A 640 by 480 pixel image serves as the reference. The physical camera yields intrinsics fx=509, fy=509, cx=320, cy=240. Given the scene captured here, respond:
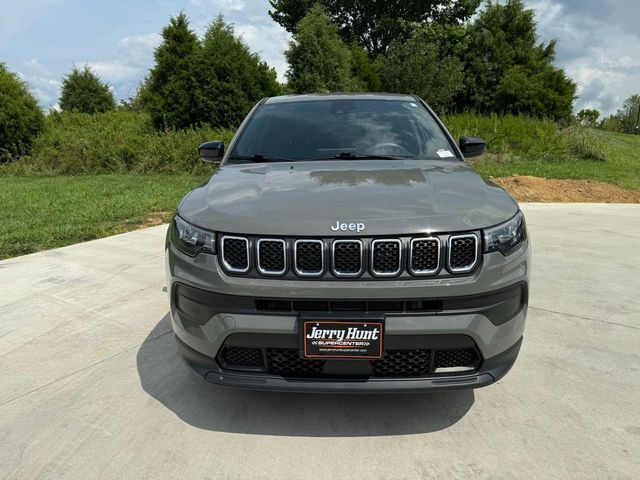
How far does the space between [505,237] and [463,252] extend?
25cm

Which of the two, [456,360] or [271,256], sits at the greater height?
[271,256]

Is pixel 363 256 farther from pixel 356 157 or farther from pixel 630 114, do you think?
pixel 630 114

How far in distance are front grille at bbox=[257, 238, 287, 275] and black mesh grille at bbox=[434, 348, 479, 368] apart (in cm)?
78

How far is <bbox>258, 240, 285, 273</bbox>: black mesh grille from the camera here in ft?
6.93

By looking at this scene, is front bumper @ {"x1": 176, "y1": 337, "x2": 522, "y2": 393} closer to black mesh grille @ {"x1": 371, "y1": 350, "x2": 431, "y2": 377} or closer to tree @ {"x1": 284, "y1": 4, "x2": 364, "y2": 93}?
black mesh grille @ {"x1": 371, "y1": 350, "x2": 431, "y2": 377}

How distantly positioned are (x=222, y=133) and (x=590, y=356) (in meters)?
12.4

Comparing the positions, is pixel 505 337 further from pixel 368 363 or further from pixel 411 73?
pixel 411 73

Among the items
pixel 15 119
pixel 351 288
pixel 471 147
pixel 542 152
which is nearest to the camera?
pixel 351 288

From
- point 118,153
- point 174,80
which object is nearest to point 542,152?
point 174,80

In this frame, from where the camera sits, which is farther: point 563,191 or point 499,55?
point 499,55

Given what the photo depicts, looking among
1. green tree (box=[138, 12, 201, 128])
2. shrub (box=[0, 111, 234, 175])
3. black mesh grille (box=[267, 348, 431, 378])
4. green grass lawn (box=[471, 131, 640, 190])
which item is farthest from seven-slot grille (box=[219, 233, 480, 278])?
green tree (box=[138, 12, 201, 128])

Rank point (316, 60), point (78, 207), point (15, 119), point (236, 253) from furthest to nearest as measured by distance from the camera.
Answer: point (316, 60)
point (15, 119)
point (78, 207)
point (236, 253)

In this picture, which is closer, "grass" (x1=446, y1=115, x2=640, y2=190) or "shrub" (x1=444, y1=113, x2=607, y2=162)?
"grass" (x1=446, y1=115, x2=640, y2=190)

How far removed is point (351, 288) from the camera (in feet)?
6.75
